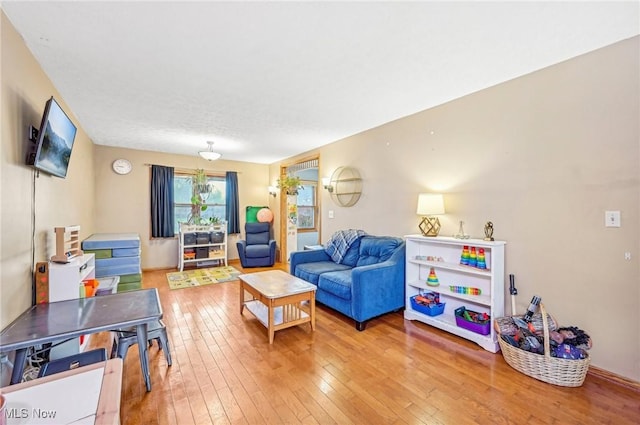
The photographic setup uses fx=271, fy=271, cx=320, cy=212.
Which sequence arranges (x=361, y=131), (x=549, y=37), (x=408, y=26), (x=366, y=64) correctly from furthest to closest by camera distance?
(x=361, y=131) < (x=366, y=64) < (x=549, y=37) < (x=408, y=26)

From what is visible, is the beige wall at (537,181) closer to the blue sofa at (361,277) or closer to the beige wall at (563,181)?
the beige wall at (563,181)

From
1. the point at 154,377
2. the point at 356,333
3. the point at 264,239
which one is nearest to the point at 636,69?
the point at 356,333

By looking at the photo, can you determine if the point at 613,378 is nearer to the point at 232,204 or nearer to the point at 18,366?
the point at 18,366

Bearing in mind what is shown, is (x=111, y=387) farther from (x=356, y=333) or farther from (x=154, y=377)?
(x=356, y=333)

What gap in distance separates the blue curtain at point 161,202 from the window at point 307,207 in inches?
123

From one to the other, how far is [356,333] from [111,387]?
221cm

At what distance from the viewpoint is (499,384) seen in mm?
1968

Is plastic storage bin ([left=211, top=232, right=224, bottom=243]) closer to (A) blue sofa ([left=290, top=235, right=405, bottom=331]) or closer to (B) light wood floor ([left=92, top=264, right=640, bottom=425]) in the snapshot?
(A) blue sofa ([left=290, top=235, right=405, bottom=331])

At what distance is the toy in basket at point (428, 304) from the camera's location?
2.91 metres

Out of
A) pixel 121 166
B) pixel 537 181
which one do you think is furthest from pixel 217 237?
pixel 537 181

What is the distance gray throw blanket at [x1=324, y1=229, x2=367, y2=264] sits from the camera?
3.86 m

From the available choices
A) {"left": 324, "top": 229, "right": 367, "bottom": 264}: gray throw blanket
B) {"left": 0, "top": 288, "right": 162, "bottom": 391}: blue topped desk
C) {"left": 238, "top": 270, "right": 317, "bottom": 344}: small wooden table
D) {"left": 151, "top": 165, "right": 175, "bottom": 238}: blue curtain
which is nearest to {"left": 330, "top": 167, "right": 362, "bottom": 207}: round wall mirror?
{"left": 324, "top": 229, "right": 367, "bottom": 264}: gray throw blanket

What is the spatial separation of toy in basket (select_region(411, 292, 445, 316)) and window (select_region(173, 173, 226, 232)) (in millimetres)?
4684

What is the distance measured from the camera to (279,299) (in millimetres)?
2590
